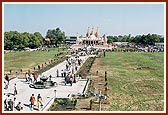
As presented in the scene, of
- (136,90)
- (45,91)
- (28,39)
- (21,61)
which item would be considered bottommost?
(136,90)

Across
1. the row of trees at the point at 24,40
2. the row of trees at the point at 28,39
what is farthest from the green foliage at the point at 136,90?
the row of trees at the point at 24,40

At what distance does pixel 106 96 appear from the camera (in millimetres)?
13195

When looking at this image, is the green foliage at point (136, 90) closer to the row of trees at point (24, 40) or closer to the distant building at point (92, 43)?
the row of trees at point (24, 40)

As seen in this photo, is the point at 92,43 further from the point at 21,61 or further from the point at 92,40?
the point at 21,61

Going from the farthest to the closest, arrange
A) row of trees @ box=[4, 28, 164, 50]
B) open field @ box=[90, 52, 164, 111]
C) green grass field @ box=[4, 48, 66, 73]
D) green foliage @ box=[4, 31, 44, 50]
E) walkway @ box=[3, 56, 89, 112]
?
green foliage @ box=[4, 31, 44, 50], row of trees @ box=[4, 28, 164, 50], green grass field @ box=[4, 48, 66, 73], open field @ box=[90, 52, 164, 111], walkway @ box=[3, 56, 89, 112]

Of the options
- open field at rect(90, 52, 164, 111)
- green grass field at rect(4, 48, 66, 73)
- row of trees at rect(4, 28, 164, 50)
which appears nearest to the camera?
open field at rect(90, 52, 164, 111)

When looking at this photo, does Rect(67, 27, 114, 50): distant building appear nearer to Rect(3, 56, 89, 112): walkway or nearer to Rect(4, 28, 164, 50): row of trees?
Rect(4, 28, 164, 50): row of trees

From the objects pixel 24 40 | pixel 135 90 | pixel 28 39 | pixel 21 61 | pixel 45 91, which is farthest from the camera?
pixel 28 39

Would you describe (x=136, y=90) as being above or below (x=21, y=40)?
below

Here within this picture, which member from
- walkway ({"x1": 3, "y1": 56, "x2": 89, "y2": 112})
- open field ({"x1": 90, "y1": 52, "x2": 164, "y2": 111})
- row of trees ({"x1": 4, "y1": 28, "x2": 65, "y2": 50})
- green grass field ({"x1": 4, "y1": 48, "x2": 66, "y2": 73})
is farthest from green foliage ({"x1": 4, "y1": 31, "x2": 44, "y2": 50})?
walkway ({"x1": 3, "y1": 56, "x2": 89, "y2": 112})

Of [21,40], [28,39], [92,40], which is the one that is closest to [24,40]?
[21,40]

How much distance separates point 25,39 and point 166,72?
3422 centimetres

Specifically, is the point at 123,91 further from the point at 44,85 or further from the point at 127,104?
the point at 44,85

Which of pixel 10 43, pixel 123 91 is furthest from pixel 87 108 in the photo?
pixel 10 43
